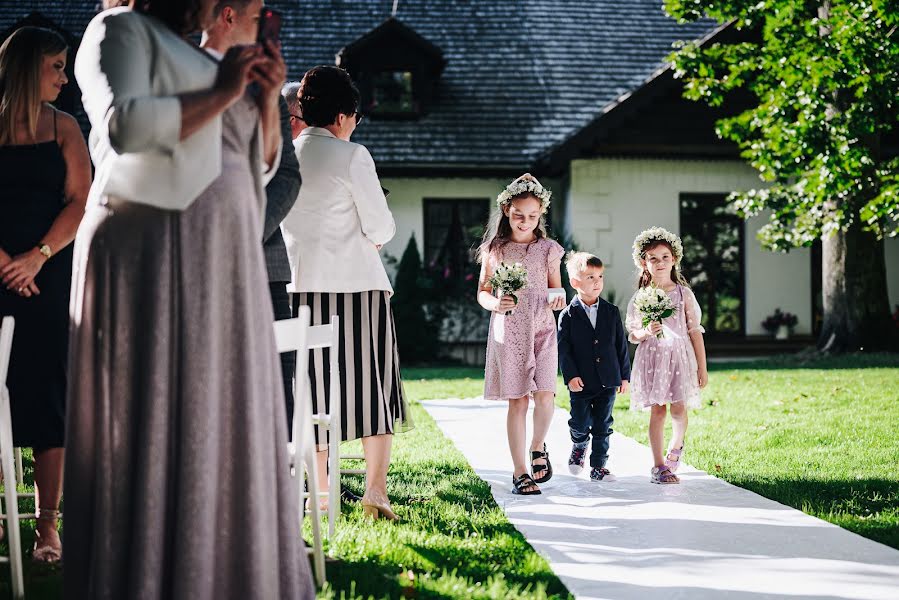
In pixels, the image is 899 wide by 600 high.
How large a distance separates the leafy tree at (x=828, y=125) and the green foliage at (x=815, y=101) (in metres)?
0.01

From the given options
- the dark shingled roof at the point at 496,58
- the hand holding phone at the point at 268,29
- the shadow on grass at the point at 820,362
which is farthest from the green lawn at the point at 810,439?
the dark shingled roof at the point at 496,58

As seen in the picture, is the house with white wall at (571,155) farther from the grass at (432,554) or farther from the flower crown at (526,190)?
the grass at (432,554)

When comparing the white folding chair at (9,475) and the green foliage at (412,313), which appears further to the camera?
the green foliage at (412,313)

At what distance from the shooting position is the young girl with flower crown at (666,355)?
225 inches

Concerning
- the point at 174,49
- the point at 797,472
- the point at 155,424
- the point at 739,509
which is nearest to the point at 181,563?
the point at 155,424

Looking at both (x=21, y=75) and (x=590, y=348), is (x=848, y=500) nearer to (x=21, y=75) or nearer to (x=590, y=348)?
(x=590, y=348)

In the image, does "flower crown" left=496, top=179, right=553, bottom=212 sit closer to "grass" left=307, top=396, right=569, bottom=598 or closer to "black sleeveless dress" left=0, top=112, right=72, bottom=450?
"grass" left=307, top=396, right=569, bottom=598

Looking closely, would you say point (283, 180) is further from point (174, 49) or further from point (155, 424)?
point (155, 424)

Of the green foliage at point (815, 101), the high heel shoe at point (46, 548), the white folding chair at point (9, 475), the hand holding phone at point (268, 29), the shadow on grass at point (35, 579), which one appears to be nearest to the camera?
the hand holding phone at point (268, 29)

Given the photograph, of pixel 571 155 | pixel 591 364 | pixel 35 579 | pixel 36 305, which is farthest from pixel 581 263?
pixel 571 155

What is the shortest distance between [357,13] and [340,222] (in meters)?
17.6

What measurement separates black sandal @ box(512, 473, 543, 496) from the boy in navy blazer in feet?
1.88

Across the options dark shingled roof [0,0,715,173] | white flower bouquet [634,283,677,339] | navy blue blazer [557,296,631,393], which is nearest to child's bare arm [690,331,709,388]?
white flower bouquet [634,283,677,339]

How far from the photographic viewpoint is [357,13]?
2112 centimetres
